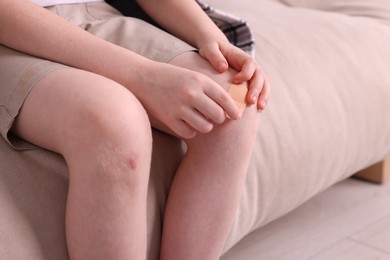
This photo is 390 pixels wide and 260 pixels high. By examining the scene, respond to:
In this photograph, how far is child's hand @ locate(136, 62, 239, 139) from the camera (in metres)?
0.82

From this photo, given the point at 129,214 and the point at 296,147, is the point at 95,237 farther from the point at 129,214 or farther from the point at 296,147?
the point at 296,147

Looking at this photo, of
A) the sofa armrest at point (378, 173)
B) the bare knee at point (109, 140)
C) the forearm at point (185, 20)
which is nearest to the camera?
the bare knee at point (109, 140)

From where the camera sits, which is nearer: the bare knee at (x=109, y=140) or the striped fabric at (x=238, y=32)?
the bare knee at (x=109, y=140)

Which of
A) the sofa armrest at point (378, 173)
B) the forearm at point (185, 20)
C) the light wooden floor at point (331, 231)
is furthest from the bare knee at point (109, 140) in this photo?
the sofa armrest at point (378, 173)

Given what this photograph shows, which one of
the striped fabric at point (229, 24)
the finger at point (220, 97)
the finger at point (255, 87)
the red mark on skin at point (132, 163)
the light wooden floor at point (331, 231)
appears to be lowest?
the light wooden floor at point (331, 231)

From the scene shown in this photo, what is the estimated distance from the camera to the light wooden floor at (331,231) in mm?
1281

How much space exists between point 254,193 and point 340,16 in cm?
56

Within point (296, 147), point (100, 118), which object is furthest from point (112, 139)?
point (296, 147)

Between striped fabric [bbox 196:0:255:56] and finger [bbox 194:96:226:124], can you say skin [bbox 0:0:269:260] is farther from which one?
striped fabric [bbox 196:0:255:56]

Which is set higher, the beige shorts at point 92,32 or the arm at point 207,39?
the arm at point 207,39

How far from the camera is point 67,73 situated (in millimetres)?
838

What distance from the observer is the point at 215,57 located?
3.13 feet

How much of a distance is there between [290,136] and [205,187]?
Answer: 274 millimetres

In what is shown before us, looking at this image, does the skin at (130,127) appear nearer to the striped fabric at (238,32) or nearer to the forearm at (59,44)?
the forearm at (59,44)
